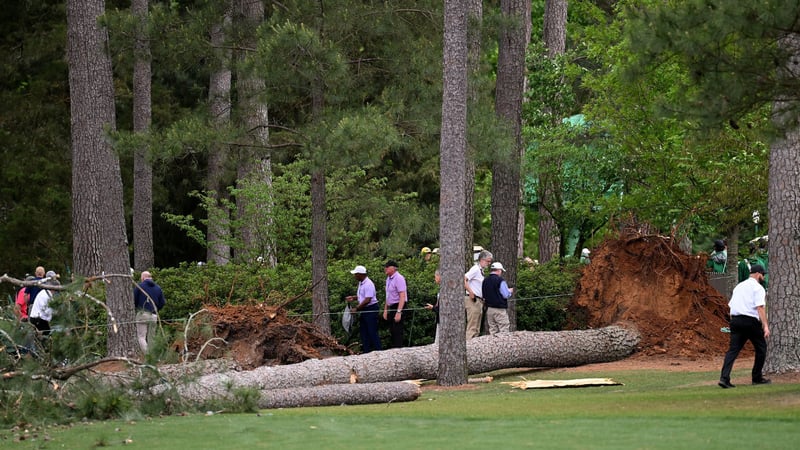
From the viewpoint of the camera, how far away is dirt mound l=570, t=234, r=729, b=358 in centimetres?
2461

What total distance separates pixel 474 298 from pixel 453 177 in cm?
502

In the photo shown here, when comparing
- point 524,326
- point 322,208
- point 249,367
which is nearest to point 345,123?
point 322,208

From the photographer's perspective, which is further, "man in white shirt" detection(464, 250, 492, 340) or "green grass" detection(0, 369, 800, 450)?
"man in white shirt" detection(464, 250, 492, 340)

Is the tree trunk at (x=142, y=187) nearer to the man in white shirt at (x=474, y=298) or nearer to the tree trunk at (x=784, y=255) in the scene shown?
the man in white shirt at (x=474, y=298)

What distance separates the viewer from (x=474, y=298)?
2412 cm

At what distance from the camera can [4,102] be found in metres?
39.1

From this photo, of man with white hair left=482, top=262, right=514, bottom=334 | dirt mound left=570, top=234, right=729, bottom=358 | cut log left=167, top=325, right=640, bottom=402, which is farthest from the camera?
dirt mound left=570, top=234, right=729, bottom=358

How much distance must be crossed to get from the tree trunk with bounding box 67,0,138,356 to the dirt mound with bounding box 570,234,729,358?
9.14 metres

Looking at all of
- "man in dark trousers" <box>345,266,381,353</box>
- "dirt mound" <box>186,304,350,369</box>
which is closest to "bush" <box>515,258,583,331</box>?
"man in dark trousers" <box>345,266,381,353</box>

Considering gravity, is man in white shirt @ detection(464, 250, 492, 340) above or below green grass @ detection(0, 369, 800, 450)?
above

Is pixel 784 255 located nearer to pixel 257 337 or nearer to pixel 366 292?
pixel 366 292

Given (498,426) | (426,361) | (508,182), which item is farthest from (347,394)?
(508,182)

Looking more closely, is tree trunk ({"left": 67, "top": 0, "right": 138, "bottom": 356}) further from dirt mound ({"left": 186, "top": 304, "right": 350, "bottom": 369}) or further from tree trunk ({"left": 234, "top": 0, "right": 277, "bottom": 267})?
tree trunk ({"left": 234, "top": 0, "right": 277, "bottom": 267})

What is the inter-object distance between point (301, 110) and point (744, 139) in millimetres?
8975
